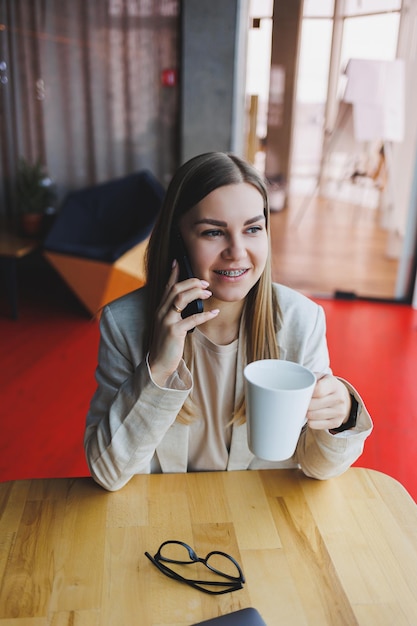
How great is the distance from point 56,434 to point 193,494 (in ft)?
6.18

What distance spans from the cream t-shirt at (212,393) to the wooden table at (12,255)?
3.07 m

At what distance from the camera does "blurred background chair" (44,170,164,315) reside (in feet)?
13.2

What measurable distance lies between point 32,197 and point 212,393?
3729 mm

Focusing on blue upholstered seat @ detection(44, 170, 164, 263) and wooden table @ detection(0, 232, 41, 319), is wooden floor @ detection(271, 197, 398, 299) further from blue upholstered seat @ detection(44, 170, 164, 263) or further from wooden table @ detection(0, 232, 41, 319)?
wooden table @ detection(0, 232, 41, 319)

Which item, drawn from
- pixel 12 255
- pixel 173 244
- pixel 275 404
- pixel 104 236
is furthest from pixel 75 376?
pixel 275 404

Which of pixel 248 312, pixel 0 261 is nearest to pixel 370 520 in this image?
pixel 248 312

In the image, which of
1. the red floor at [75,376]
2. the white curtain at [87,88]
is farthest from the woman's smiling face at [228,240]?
the white curtain at [87,88]

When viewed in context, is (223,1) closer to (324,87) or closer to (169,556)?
(324,87)

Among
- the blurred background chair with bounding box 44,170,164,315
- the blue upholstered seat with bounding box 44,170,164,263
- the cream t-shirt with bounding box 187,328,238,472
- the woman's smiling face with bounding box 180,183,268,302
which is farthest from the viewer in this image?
the blue upholstered seat with bounding box 44,170,164,263

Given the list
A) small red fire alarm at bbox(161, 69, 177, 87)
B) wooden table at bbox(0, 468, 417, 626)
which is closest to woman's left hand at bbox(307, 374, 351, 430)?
wooden table at bbox(0, 468, 417, 626)

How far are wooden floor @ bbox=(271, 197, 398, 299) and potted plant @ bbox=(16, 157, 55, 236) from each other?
1.84 m

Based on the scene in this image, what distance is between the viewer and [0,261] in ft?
14.3

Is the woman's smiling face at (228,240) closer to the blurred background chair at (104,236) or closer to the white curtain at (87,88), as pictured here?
the blurred background chair at (104,236)

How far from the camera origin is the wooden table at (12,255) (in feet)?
13.7
